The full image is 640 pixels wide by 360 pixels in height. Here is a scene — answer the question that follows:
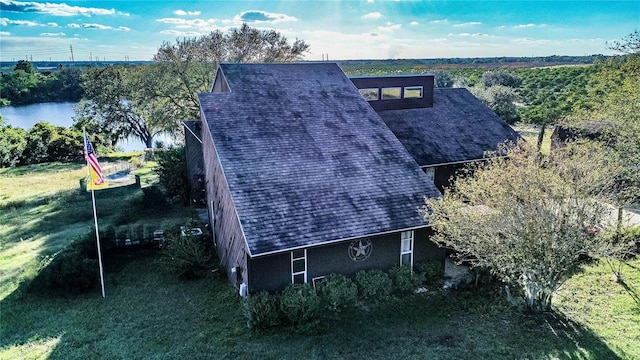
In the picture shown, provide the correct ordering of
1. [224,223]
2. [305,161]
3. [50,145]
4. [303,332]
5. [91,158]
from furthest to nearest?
[50,145] → [224,223] → [305,161] → [91,158] → [303,332]

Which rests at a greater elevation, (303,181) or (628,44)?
(628,44)

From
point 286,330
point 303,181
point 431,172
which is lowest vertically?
point 286,330

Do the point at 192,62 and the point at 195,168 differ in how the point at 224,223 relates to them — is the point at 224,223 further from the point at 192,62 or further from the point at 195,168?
the point at 192,62

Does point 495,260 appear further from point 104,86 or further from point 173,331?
point 104,86

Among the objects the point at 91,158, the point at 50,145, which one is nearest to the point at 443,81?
the point at 50,145

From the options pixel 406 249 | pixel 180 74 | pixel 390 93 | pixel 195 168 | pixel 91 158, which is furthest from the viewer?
pixel 180 74

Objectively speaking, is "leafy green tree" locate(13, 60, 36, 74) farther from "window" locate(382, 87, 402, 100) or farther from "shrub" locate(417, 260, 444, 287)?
"shrub" locate(417, 260, 444, 287)

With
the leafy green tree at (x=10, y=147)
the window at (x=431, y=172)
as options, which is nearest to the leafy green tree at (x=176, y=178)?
the window at (x=431, y=172)

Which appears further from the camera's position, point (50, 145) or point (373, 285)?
point (50, 145)
